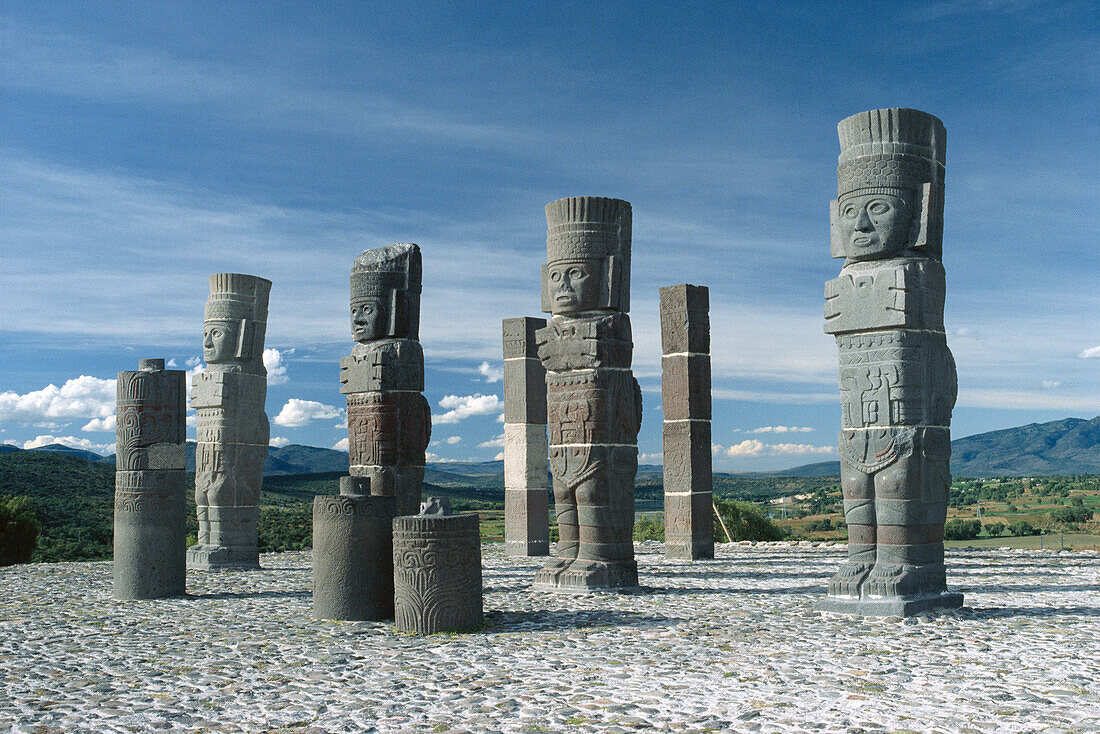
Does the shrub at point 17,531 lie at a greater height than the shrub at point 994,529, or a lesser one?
greater

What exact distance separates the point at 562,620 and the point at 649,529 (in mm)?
14881

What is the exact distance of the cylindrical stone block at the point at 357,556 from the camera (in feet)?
30.2

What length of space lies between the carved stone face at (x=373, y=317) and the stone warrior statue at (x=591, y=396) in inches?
83.9

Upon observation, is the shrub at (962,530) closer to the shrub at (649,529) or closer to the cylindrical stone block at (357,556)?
the shrub at (649,529)

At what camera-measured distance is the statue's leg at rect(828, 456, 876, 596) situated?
368 inches

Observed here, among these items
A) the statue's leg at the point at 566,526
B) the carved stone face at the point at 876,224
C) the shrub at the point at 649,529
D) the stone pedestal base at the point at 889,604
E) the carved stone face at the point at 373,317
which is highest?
the carved stone face at the point at 876,224

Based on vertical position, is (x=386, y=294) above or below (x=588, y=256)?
below

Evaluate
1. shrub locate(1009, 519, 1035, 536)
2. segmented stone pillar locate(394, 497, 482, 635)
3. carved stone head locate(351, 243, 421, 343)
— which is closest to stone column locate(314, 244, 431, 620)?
carved stone head locate(351, 243, 421, 343)

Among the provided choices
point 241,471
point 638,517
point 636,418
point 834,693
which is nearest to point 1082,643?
point 834,693

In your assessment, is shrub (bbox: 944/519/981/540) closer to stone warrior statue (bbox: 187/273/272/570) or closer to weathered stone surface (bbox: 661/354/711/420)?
weathered stone surface (bbox: 661/354/711/420)

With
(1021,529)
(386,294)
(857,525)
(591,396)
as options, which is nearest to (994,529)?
(1021,529)

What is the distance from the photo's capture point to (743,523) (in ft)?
73.9

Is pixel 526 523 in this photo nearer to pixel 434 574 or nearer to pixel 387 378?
pixel 387 378

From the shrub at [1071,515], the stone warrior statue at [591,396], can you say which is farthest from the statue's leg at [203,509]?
the shrub at [1071,515]
